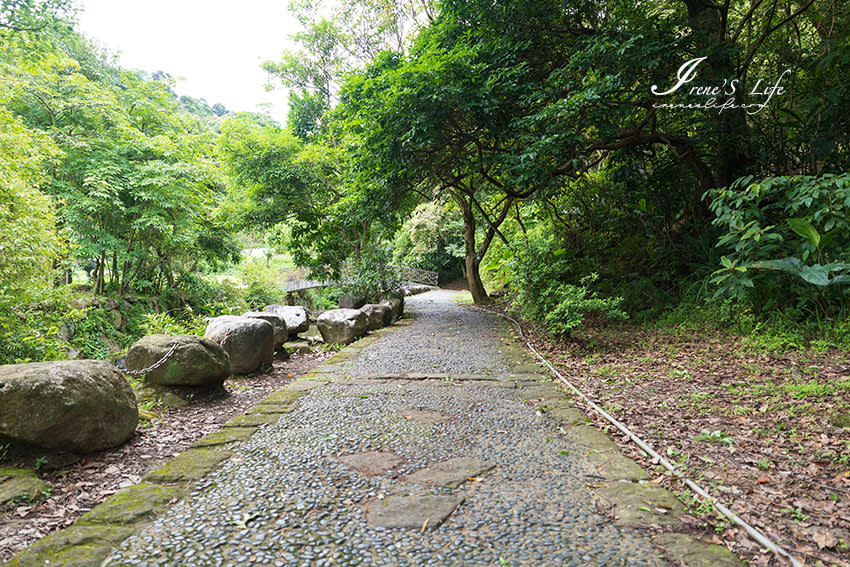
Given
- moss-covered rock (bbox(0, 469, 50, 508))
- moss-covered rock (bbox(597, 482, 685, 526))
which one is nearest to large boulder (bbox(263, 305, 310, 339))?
moss-covered rock (bbox(0, 469, 50, 508))

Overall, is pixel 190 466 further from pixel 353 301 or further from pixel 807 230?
pixel 353 301

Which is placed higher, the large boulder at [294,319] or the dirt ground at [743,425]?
the large boulder at [294,319]

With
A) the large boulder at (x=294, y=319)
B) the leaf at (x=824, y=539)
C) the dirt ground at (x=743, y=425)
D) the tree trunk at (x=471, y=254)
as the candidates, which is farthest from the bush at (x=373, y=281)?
the leaf at (x=824, y=539)

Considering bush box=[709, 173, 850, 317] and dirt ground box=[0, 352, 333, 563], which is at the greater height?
bush box=[709, 173, 850, 317]

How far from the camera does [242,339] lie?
15.0ft

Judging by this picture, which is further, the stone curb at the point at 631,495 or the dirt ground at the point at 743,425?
the dirt ground at the point at 743,425

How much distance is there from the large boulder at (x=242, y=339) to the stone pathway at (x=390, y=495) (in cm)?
133

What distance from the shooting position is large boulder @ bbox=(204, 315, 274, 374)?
4.52 metres

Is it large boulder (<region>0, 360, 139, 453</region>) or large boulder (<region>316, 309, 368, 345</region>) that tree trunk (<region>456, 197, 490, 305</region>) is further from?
large boulder (<region>0, 360, 139, 453</region>)

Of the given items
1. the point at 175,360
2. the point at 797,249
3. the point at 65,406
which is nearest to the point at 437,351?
the point at 175,360

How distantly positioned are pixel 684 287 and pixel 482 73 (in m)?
4.45

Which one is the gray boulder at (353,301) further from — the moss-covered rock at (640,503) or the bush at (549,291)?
the moss-covered rock at (640,503)

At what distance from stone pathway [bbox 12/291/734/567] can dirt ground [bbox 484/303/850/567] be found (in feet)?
0.84

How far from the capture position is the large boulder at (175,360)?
354cm
